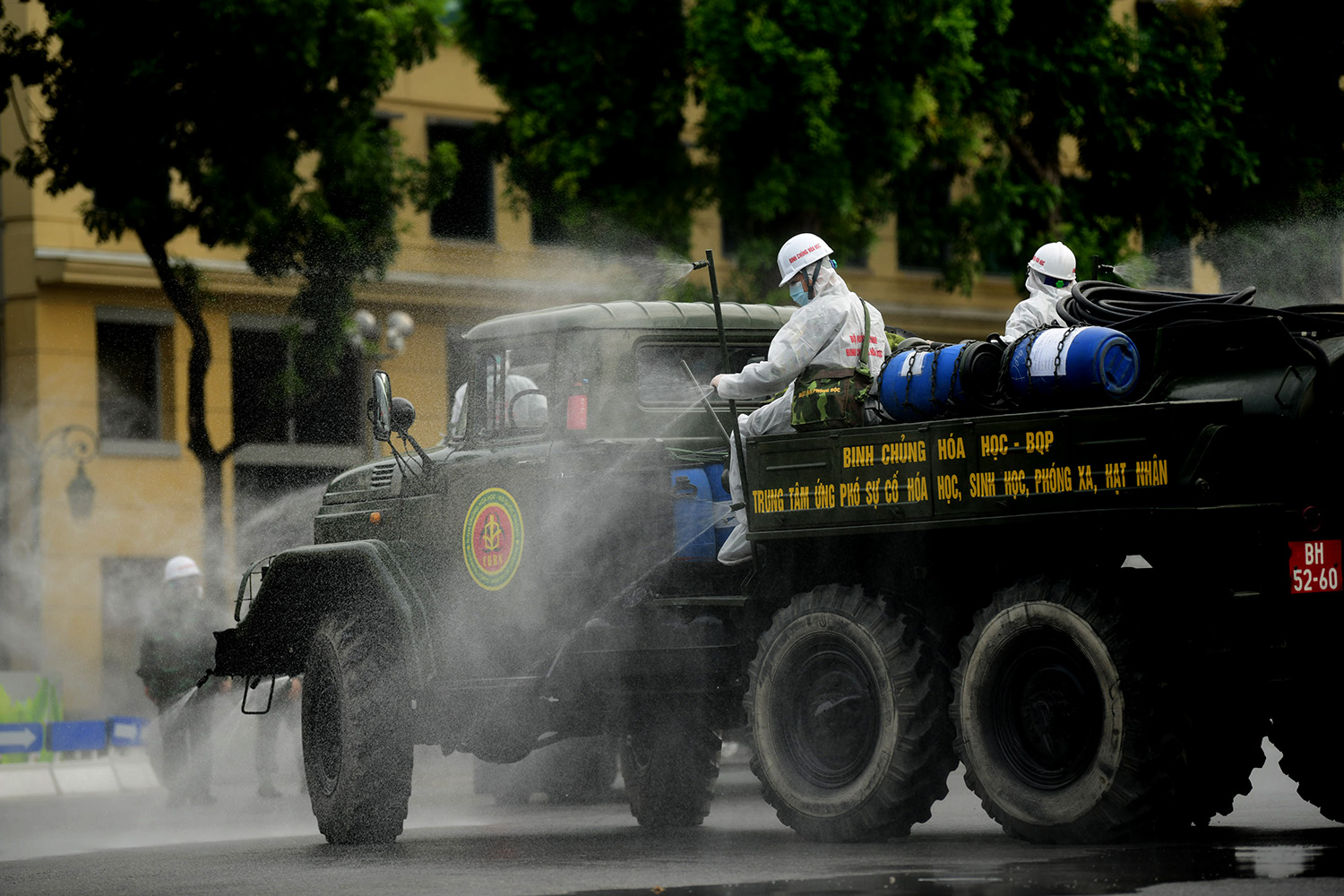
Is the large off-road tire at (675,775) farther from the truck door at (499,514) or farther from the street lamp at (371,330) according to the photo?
the street lamp at (371,330)

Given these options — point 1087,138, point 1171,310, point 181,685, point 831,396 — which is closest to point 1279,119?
point 1087,138

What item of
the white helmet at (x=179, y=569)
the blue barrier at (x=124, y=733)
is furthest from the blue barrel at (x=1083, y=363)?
the blue barrier at (x=124, y=733)

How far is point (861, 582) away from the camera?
30.9ft

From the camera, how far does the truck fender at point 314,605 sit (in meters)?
10.6

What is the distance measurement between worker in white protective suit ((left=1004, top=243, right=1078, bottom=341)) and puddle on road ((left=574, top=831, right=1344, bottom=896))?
2711mm

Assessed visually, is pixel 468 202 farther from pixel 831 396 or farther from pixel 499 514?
pixel 831 396

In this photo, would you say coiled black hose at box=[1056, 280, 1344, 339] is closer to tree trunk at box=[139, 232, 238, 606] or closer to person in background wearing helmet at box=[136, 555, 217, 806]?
person in background wearing helmet at box=[136, 555, 217, 806]

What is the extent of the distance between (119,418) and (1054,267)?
2194 cm

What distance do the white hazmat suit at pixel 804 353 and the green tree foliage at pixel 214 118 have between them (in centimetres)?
1267

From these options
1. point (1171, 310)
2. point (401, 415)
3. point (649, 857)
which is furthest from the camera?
point (401, 415)

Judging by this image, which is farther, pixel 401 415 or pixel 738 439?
pixel 401 415

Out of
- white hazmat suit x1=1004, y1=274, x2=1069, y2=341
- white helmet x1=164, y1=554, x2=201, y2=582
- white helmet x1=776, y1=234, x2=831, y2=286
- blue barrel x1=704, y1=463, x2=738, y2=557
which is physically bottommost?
white helmet x1=164, y1=554, x2=201, y2=582

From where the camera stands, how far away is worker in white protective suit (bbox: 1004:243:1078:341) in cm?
1006

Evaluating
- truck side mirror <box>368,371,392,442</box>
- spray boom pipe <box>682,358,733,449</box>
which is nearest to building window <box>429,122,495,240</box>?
truck side mirror <box>368,371,392,442</box>
